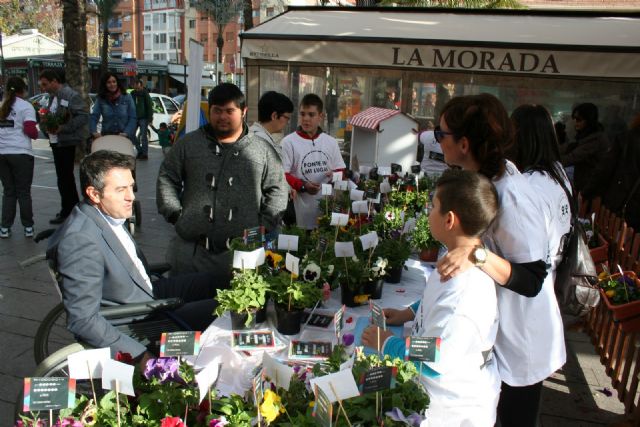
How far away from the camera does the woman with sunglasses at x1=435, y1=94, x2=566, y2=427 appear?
167 cm

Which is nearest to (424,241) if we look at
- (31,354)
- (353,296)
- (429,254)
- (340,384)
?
(429,254)

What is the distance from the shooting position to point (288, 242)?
8.30 feet

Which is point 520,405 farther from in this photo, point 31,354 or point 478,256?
point 31,354

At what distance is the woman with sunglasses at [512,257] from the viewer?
5.48 ft

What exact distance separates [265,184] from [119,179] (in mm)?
958

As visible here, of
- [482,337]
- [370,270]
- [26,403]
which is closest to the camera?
[26,403]

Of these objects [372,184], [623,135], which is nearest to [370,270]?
[372,184]

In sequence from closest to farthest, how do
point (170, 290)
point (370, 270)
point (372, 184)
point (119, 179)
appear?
point (119, 179)
point (370, 270)
point (170, 290)
point (372, 184)

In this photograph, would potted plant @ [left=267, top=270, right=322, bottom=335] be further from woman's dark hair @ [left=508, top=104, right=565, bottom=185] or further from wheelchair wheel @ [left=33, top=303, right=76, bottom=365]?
wheelchair wheel @ [left=33, top=303, right=76, bottom=365]

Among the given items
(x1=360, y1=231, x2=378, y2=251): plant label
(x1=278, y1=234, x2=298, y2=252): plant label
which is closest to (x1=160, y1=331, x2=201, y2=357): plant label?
(x1=278, y1=234, x2=298, y2=252): plant label

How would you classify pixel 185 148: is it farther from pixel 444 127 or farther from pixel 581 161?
pixel 581 161

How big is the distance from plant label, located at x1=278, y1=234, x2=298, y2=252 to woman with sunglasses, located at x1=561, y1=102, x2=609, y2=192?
4247 millimetres

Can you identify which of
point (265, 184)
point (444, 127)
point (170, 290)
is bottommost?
point (170, 290)

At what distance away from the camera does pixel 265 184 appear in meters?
3.05
